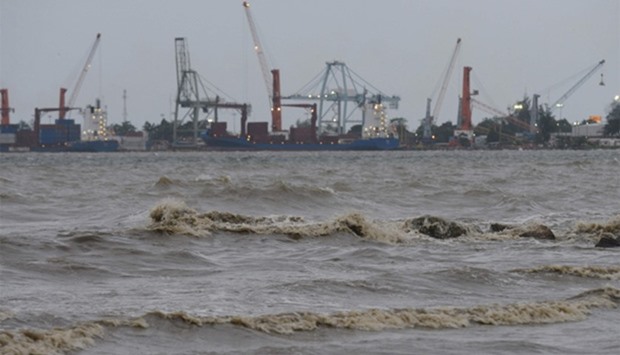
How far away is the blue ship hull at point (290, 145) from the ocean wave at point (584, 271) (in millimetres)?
151710

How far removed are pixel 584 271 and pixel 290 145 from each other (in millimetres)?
152540

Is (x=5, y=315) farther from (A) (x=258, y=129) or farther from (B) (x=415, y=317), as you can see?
(A) (x=258, y=129)

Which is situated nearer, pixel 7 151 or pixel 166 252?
pixel 166 252

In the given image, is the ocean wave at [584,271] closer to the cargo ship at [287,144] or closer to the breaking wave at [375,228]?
the breaking wave at [375,228]

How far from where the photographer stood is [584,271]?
16047 millimetres

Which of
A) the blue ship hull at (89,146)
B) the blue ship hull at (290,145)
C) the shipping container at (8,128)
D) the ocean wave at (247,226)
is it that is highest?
the ocean wave at (247,226)

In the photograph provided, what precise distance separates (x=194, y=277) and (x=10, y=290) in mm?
2557

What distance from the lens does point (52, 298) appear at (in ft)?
42.9

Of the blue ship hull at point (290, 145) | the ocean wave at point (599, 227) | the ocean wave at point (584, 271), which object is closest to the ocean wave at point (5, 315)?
the ocean wave at point (584, 271)

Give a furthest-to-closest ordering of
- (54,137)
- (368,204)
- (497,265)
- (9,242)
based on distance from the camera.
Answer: (54,137), (368,204), (9,242), (497,265)

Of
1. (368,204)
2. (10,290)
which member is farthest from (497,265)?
(368,204)

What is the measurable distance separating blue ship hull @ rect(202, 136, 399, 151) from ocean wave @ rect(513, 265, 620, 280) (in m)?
152

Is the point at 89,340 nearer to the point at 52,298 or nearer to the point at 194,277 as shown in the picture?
the point at 52,298

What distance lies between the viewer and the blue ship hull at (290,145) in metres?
169
